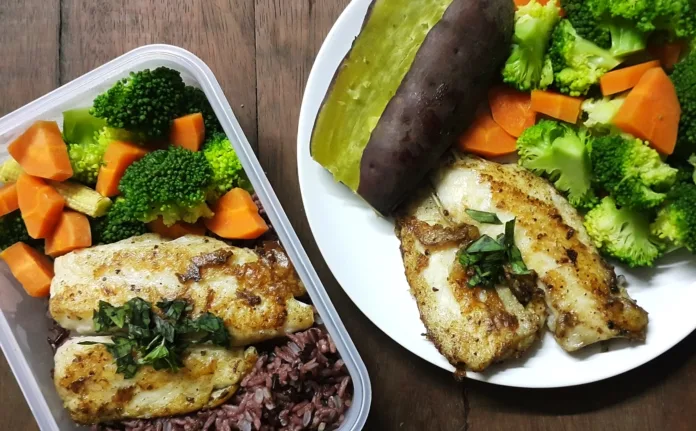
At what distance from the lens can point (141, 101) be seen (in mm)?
1582

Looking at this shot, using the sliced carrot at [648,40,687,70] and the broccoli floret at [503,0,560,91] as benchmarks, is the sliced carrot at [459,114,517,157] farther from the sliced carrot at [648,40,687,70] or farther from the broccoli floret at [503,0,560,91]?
the sliced carrot at [648,40,687,70]

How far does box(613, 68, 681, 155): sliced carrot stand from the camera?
1.53 metres

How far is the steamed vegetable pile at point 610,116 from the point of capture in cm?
153

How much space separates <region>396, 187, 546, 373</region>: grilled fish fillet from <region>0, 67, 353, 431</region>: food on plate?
0.30 metres

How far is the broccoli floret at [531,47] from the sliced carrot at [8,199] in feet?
4.65

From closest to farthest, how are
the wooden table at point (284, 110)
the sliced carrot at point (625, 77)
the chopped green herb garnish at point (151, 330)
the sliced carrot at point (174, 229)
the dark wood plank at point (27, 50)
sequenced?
the chopped green herb garnish at point (151, 330) → the sliced carrot at point (625, 77) → the sliced carrot at point (174, 229) → the wooden table at point (284, 110) → the dark wood plank at point (27, 50)

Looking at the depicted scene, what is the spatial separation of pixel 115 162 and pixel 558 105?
4.09ft

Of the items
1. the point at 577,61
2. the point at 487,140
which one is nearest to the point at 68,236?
the point at 487,140

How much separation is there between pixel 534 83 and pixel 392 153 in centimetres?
47

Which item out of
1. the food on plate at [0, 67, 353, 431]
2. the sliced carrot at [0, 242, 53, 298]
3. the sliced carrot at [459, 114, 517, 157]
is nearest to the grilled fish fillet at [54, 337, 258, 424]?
the food on plate at [0, 67, 353, 431]

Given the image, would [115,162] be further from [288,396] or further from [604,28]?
[604,28]

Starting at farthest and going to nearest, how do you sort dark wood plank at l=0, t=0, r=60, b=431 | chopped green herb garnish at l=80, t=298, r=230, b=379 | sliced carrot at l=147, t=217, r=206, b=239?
dark wood plank at l=0, t=0, r=60, b=431
sliced carrot at l=147, t=217, r=206, b=239
chopped green herb garnish at l=80, t=298, r=230, b=379

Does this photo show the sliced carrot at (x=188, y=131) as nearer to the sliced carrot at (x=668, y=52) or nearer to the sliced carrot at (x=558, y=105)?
the sliced carrot at (x=558, y=105)

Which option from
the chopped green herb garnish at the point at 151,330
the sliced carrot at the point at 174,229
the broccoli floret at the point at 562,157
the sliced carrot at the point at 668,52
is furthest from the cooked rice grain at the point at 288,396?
the sliced carrot at the point at 668,52
